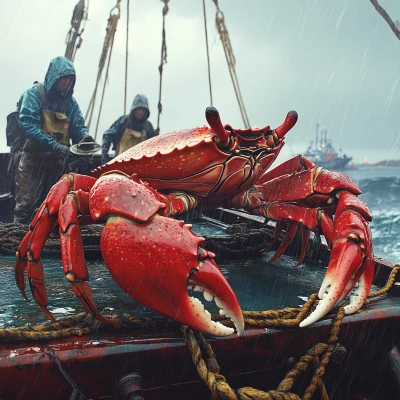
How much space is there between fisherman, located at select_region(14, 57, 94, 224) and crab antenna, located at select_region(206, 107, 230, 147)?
3411mm

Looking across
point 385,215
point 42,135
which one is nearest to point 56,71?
point 42,135

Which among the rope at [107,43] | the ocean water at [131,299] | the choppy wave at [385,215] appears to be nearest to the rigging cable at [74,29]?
the rope at [107,43]

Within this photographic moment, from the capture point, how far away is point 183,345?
6.18ft

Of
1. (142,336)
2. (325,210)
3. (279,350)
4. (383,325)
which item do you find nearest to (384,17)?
(325,210)

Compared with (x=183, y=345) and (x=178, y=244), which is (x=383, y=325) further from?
(x=178, y=244)

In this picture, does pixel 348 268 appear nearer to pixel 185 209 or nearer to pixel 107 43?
pixel 185 209

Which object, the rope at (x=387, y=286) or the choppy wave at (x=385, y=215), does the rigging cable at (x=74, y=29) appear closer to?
the rope at (x=387, y=286)

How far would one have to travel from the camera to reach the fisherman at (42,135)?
555 centimetres

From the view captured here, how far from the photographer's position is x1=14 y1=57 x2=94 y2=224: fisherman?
219 inches

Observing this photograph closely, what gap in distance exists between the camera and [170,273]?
1.78 meters

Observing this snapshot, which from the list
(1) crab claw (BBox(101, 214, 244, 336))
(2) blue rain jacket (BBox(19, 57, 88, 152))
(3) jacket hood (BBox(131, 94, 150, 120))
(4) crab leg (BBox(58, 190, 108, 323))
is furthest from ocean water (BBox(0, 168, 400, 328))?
(3) jacket hood (BBox(131, 94, 150, 120))

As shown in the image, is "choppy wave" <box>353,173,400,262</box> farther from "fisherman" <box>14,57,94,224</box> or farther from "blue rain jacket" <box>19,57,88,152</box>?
"fisherman" <box>14,57,94,224</box>

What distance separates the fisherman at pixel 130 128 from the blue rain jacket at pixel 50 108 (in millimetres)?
1393

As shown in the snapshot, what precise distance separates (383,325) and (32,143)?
16.9 ft
